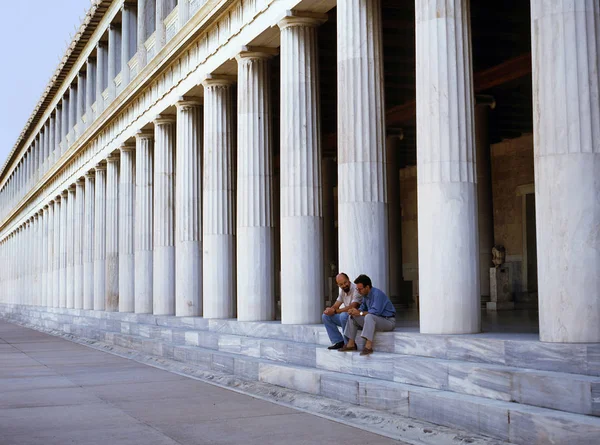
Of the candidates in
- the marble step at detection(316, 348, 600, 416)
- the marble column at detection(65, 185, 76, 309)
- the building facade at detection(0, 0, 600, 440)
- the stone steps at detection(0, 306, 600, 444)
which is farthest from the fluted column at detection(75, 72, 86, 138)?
the marble step at detection(316, 348, 600, 416)

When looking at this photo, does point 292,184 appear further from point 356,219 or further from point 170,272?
point 170,272

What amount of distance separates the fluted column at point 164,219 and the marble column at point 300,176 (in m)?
10.7

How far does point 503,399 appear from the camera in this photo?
36.0 ft

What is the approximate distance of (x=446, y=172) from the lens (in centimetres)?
1372

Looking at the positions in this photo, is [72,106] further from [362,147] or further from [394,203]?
[362,147]

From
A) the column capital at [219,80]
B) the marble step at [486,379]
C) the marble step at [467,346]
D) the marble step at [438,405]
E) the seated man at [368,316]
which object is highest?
the column capital at [219,80]

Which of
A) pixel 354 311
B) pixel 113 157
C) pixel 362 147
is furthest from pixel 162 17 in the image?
pixel 354 311

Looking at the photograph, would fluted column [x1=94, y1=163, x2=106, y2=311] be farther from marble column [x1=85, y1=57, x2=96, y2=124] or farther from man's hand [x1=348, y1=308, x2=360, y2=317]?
man's hand [x1=348, y1=308, x2=360, y2=317]

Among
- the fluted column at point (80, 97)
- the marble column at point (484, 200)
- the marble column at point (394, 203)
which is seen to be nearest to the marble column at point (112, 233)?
the fluted column at point (80, 97)

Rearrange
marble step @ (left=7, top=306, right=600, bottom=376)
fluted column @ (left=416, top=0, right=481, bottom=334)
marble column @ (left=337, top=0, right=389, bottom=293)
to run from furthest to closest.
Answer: marble column @ (left=337, top=0, right=389, bottom=293), fluted column @ (left=416, top=0, right=481, bottom=334), marble step @ (left=7, top=306, right=600, bottom=376)

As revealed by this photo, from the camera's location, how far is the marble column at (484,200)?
3103 centimetres

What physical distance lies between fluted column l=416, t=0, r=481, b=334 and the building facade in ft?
0.08

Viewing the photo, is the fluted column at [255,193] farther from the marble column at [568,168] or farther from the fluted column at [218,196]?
the marble column at [568,168]

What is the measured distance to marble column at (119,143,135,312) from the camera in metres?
34.6
